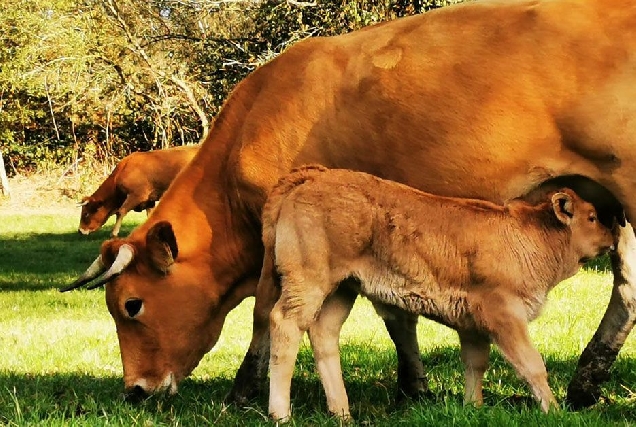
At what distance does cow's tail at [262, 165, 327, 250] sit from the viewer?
5570mm

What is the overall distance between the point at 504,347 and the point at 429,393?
56.9 inches

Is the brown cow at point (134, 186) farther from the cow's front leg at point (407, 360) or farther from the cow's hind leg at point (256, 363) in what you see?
the cow's front leg at point (407, 360)

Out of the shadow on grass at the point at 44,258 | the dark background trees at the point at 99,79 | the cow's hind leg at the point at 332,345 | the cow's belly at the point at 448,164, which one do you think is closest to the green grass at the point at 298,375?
the cow's hind leg at the point at 332,345

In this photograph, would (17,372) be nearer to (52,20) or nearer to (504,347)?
(504,347)

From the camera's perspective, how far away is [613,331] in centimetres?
622

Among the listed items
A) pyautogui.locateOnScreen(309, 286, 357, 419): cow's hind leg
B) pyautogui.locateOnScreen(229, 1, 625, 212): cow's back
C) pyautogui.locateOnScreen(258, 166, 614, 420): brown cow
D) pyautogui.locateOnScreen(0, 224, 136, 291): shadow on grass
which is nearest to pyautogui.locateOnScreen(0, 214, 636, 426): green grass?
pyautogui.locateOnScreen(309, 286, 357, 419): cow's hind leg

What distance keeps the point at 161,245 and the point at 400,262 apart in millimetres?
1839

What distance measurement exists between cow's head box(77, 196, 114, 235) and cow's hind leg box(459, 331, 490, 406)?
1619 cm

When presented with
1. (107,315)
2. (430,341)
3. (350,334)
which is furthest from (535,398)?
(107,315)

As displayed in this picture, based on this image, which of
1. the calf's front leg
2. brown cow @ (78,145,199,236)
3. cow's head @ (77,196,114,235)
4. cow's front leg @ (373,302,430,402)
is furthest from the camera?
cow's head @ (77,196,114,235)

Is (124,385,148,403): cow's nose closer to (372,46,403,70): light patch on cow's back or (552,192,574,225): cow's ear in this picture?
(372,46,403,70): light patch on cow's back

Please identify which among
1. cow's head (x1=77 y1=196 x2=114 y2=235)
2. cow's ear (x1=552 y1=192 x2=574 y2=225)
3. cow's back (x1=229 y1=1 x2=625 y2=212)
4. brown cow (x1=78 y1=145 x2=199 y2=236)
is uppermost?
cow's back (x1=229 y1=1 x2=625 y2=212)

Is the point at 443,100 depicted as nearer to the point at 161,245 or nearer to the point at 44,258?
the point at 161,245

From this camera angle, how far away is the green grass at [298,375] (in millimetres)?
5180
